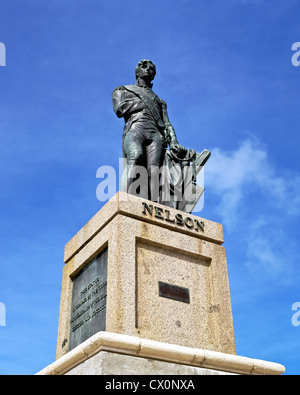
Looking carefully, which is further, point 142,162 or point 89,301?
point 142,162

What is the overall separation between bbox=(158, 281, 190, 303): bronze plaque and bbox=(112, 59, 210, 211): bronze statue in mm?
1635

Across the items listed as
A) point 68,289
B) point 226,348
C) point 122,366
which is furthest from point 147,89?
point 122,366

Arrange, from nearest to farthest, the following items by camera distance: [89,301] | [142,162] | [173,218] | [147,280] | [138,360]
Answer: [138,360] < [147,280] < [89,301] < [173,218] < [142,162]

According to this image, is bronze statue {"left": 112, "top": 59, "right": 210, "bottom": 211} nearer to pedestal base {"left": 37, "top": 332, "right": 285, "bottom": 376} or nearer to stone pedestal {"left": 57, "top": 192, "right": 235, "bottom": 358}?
stone pedestal {"left": 57, "top": 192, "right": 235, "bottom": 358}

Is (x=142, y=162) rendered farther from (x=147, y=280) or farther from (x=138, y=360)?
(x=138, y=360)

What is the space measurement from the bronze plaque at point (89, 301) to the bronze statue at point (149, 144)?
1520 mm

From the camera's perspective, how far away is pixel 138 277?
233 inches

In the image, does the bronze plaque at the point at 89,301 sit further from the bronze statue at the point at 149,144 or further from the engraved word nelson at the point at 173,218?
the bronze statue at the point at 149,144

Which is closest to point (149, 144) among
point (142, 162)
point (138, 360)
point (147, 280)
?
point (142, 162)

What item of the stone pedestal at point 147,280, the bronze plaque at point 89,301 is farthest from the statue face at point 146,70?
the bronze plaque at point 89,301

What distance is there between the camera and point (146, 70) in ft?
29.3

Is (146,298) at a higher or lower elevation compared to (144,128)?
lower

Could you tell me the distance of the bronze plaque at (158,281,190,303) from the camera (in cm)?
607
